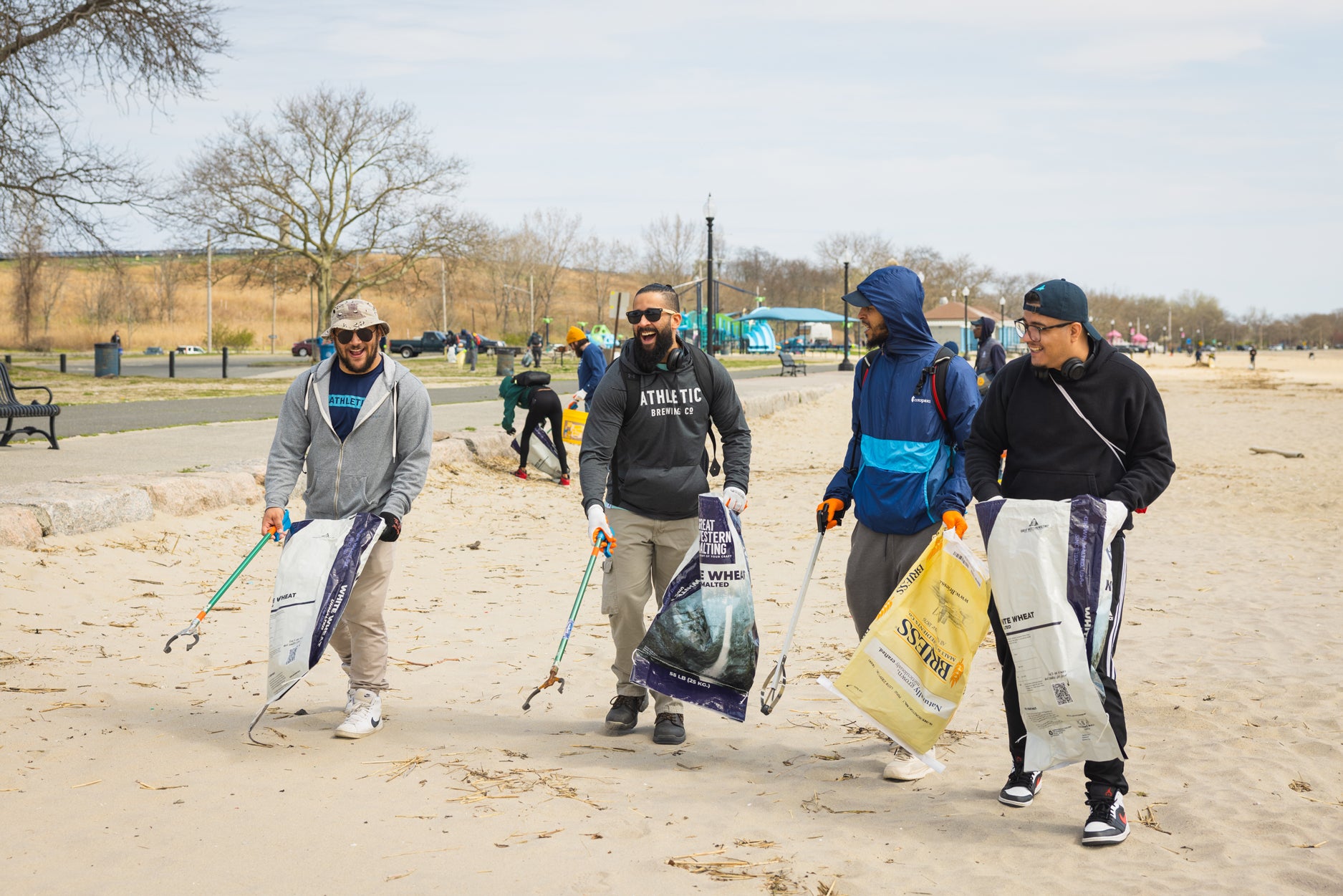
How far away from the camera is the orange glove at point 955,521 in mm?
4039

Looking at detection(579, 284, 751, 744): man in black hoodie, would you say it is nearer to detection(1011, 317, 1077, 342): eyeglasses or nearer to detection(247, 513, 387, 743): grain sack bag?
detection(247, 513, 387, 743): grain sack bag

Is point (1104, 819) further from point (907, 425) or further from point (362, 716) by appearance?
point (362, 716)

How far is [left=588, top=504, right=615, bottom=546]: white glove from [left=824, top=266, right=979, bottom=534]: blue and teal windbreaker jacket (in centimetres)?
99

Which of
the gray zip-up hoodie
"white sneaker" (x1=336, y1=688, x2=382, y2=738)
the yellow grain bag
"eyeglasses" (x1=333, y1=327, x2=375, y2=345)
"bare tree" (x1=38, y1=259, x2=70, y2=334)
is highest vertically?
"bare tree" (x1=38, y1=259, x2=70, y2=334)

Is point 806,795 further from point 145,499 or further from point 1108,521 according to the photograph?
point 145,499

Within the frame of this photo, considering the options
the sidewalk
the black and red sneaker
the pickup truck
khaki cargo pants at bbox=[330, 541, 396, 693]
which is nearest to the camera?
the black and red sneaker

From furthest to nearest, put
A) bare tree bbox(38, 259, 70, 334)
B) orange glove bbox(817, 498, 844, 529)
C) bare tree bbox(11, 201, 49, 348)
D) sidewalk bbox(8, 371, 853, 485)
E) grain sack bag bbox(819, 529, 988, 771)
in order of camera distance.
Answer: bare tree bbox(38, 259, 70, 334) → bare tree bbox(11, 201, 49, 348) → sidewalk bbox(8, 371, 853, 485) → orange glove bbox(817, 498, 844, 529) → grain sack bag bbox(819, 529, 988, 771)

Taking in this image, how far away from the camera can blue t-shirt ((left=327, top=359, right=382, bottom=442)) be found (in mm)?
4730

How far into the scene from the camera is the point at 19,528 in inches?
296

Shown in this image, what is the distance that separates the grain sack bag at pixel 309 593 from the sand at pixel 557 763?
0.38 metres

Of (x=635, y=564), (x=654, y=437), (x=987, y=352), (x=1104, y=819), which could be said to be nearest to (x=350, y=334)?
(x=654, y=437)

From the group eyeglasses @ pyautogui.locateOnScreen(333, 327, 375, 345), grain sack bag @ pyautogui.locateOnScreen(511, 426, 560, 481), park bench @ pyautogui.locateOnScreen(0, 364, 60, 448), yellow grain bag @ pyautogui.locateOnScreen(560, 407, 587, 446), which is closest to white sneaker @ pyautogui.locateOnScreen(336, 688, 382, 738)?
eyeglasses @ pyautogui.locateOnScreen(333, 327, 375, 345)

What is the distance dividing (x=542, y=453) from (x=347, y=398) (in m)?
8.81

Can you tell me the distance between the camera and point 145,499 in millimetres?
8695
